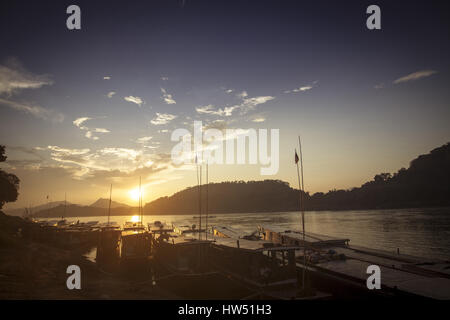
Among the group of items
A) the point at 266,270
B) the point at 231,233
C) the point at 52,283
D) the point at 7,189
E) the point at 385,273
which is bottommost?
the point at 231,233

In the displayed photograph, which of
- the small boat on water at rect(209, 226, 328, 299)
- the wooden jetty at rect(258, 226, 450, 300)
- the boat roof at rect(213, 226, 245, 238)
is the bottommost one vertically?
the boat roof at rect(213, 226, 245, 238)

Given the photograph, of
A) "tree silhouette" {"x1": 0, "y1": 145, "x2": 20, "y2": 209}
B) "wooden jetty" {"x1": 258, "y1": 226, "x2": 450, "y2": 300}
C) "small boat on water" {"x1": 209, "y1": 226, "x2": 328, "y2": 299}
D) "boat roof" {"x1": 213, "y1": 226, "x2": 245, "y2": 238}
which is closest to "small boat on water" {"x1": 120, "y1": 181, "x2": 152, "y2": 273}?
"small boat on water" {"x1": 209, "y1": 226, "x2": 328, "y2": 299}

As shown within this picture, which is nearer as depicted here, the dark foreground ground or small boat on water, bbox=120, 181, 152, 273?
the dark foreground ground

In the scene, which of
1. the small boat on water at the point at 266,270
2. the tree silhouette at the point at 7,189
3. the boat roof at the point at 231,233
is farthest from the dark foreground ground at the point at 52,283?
the tree silhouette at the point at 7,189

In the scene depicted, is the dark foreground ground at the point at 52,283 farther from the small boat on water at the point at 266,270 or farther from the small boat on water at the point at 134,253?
→ the small boat on water at the point at 266,270

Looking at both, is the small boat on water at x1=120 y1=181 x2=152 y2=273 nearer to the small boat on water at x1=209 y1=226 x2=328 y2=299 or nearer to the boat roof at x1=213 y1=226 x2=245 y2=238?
the small boat on water at x1=209 y1=226 x2=328 y2=299

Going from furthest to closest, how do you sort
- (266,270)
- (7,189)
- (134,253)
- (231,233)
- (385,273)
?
(7,189) < (231,233) < (134,253) < (385,273) < (266,270)

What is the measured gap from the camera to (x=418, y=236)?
71875 millimetres

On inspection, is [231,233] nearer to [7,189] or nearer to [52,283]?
[52,283]

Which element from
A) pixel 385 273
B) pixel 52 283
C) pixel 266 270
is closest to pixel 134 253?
pixel 52 283

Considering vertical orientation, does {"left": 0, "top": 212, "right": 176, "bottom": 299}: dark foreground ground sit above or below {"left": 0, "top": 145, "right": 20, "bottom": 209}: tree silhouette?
below
